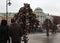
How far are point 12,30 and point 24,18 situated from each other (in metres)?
7.60

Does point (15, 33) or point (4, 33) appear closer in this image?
point (4, 33)

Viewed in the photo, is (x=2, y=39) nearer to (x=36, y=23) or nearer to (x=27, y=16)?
(x=27, y=16)

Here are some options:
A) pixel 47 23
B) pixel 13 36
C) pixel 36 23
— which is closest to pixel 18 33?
pixel 13 36

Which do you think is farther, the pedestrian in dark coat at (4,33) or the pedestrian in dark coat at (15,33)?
the pedestrian in dark coat at (15,33)

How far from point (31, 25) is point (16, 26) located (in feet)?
25.9

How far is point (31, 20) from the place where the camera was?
1880 centimetres

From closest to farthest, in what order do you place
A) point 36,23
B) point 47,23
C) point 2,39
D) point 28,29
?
point 2,39, point 28,29, point 36,23, point 47,23

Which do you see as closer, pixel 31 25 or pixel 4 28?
pixel 4 28

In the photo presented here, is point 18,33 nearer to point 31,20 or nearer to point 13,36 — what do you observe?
point 13,36

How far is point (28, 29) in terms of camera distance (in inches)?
701

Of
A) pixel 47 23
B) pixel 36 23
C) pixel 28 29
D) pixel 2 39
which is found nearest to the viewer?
pixel 2 39

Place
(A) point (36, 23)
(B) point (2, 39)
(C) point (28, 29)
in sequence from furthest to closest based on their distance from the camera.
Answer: (A) point (36, 23) < (C) point (28, 29) < (B) point (2, 39)

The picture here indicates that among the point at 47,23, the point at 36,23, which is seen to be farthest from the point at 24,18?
the point at 47,23

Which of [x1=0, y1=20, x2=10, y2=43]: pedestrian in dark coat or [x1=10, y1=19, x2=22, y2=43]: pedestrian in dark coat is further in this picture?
[x1=10, y1=19, x2=22, y2=43]: pedestrian in dark coat
